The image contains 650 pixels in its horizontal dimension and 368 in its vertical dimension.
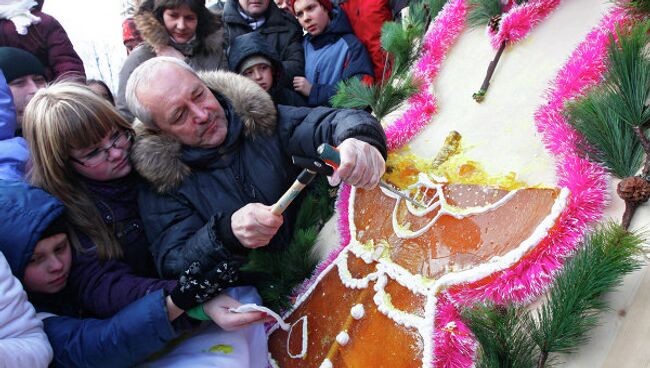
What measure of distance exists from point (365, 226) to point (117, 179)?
79 cm

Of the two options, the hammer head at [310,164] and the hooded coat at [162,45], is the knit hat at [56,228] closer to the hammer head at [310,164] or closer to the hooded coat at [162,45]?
the hammer head at [310,164]

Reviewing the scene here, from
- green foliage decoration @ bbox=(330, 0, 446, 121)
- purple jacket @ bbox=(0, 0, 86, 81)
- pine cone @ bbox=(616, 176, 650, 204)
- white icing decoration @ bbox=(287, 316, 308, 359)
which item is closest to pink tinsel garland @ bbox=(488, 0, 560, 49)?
green foliage decoration @ bbox=(330, 0, 446, 121)

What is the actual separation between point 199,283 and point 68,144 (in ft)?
1.88

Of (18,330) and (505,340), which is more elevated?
(505,340)

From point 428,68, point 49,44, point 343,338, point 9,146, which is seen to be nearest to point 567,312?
point 343,338

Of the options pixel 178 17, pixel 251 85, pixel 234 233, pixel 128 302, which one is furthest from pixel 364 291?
pixel 178 17


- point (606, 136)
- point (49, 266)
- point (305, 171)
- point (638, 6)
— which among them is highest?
point (638, 6)

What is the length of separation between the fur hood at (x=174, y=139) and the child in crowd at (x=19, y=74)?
0.88 metres

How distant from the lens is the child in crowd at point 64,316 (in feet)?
3.94

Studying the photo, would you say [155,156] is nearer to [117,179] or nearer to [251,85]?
[117,179]

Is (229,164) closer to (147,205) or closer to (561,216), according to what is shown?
(147,205)

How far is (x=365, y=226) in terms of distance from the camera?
1397mm

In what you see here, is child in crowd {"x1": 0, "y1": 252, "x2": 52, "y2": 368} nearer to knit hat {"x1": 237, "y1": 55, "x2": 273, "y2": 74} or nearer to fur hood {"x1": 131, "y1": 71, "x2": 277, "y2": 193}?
fur hood {"x1": 131, "y1": 71, "x2": 277, "y2": 193}

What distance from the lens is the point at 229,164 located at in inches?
58.4
